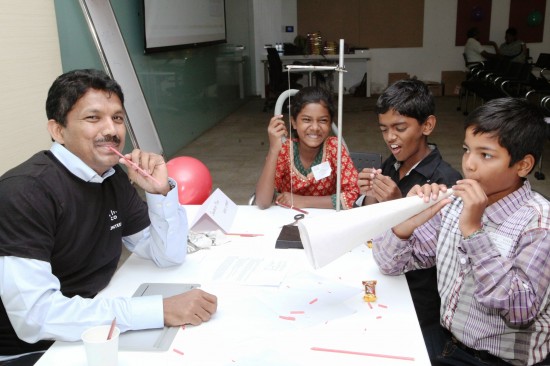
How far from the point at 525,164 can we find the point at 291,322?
768 millimetres

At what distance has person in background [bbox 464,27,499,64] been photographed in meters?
9.48

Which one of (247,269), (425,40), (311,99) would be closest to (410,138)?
(311,99)

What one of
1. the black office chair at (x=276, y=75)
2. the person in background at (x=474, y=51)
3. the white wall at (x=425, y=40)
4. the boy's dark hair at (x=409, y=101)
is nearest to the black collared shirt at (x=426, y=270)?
the boy's dark hair at (x=409, y=101)

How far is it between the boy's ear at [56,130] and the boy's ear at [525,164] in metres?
1.32

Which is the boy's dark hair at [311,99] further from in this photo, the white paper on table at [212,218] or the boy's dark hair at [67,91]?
the boy's dark hair at [67,91]

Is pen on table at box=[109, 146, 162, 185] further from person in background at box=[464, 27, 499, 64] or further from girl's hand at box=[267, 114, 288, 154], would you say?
person in background at box=[464, 27, 499, 64]

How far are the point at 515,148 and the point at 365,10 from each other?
32.9 feet

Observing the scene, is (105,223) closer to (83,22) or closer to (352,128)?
(83,22)

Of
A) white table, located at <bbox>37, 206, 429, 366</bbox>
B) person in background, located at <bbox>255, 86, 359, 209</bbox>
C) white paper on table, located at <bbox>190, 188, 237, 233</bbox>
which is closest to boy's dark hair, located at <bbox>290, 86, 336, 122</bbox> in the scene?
person in background, located at <bbox>255, 86, 359, 209</bbox>

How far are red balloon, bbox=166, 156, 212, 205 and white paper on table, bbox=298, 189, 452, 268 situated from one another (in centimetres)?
143

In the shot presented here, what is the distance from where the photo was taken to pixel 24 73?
2.97 meters

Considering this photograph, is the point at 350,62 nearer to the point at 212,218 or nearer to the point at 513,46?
the point at 513,46

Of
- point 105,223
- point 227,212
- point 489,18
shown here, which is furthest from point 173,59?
point 489,18

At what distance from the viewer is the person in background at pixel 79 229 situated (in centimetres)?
124
